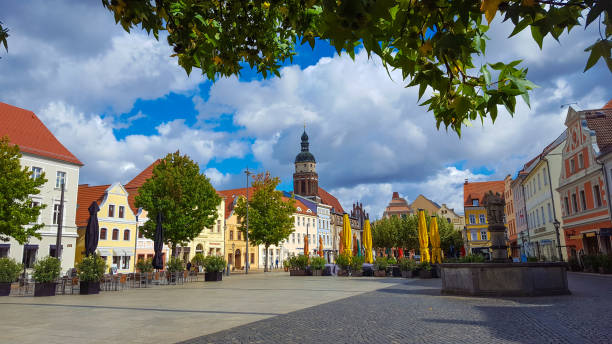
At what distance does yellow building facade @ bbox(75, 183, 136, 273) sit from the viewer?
36844 mm

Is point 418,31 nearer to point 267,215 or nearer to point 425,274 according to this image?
point 425,274

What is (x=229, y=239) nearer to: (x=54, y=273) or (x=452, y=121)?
(x=54, y=273)

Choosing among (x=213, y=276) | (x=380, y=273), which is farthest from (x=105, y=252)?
(x=380, y=273)

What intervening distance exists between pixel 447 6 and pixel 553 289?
13.6m

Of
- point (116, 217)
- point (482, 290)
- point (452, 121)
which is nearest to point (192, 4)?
point (452, 121)

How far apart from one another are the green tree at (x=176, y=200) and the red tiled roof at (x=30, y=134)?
8289 mm

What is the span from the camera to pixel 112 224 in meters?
38.0

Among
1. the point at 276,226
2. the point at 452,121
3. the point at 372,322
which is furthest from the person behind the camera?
the point at 276,226

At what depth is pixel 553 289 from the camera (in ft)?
42.3

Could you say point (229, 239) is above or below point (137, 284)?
above

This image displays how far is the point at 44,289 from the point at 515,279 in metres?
17.1

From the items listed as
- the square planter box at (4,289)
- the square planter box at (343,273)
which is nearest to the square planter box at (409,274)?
the square planter box at (343,273)

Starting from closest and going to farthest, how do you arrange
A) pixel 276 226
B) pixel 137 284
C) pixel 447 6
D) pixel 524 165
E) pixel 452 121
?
pixel 447 6, pixel 452 121, pixel 137 284, pixel 276 226, pixel 524 165

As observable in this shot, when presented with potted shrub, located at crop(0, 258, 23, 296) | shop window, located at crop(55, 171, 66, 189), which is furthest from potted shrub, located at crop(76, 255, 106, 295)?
shop window, located at crop(55, 171, 66, 189)
